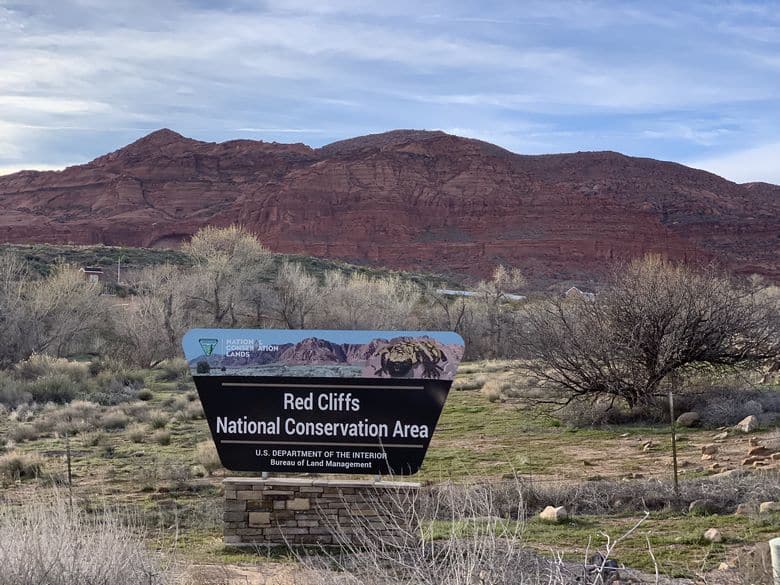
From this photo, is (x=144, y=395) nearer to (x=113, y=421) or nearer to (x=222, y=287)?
(x=113, y=421)

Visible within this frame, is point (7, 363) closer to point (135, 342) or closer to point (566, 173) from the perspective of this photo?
point (135, 342)

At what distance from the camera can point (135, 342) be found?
38.8 metres

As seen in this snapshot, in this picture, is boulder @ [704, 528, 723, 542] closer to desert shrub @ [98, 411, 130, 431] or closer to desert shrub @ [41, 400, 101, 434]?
desert shrub @ [41, 400, 101, 434]

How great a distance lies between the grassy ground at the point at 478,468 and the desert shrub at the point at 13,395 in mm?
1989

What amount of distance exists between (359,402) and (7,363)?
2771cm

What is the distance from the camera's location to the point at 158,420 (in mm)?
20281

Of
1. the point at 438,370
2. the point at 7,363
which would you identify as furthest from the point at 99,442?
the point at 7,363

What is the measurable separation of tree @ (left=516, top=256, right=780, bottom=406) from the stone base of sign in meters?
10.8

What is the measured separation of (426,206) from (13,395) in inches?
3308

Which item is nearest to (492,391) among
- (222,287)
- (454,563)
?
(454,563)

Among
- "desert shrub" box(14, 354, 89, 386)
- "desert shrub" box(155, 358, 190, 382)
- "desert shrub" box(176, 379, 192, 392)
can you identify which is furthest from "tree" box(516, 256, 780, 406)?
"desert shrub" box(14, 354, 89, 386)

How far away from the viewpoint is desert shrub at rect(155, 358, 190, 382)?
3156 cm

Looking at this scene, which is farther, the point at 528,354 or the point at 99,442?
the point at 528,354

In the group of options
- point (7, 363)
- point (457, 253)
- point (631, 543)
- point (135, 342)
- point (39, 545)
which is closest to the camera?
point (39, 545)
